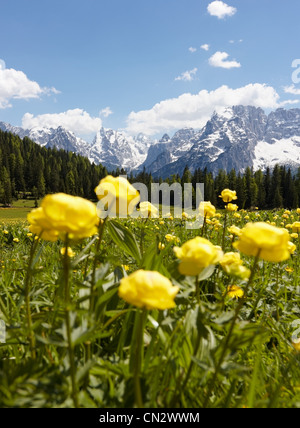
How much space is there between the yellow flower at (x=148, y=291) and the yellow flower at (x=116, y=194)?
345 mm

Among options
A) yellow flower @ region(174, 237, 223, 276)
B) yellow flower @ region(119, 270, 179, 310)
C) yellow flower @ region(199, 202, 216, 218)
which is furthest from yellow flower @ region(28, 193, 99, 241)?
yellow flower @ region(199, 202, 216, 218)

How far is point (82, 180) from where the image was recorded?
83188mm

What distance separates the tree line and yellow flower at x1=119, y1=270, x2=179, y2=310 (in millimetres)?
50691

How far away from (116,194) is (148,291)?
15.5 inches

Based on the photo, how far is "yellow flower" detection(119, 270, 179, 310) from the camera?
707 millimetres

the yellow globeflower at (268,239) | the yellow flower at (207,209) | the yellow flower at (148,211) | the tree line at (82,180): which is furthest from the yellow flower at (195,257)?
the tree line at (82,180)

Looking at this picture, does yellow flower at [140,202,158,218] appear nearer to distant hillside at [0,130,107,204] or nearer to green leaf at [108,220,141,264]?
green leaf at [108,220,141,264]

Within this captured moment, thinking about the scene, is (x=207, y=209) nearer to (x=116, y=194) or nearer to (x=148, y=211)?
(x=148, y=211)

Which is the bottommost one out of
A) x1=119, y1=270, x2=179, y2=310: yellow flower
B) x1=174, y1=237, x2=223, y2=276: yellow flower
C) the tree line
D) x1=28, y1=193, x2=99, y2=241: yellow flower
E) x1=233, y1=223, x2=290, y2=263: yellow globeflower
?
x1=119, y1=270, x2=179, y2=310: yellow flower

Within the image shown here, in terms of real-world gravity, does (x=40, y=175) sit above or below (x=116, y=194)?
above

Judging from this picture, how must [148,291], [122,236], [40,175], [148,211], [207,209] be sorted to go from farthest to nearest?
[40,175]
[207,209]
[148,211]
[122,236]
[148,291]

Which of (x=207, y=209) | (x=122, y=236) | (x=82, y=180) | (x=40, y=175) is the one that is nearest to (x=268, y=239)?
(x=122, y=236)
